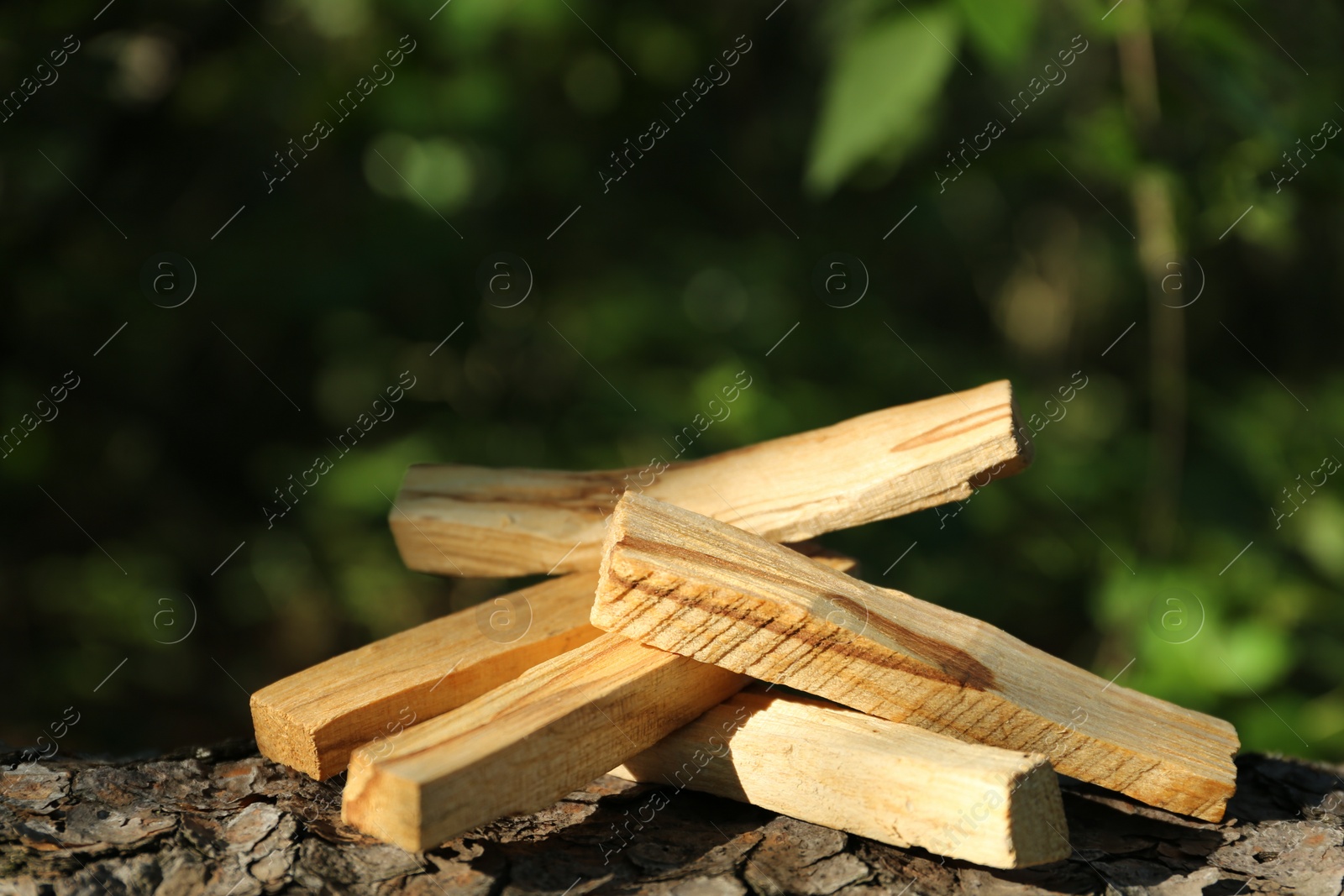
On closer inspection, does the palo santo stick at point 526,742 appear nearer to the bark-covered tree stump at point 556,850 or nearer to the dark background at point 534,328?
the bark-covered tree stump at point 556,850

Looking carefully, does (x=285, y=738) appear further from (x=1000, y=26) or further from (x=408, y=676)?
(x=1000, y=26)

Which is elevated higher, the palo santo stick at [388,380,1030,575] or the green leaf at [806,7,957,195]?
the green leaf at [806,7,957,195]

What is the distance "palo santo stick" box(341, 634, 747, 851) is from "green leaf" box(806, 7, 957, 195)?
1.24 m

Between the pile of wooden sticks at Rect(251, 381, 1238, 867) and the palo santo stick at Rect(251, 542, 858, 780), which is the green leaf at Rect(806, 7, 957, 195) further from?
the palo santo stick at Rect(251, 542, 858, 780)

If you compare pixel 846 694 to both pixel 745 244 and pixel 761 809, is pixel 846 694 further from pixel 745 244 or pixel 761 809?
pixel 745 244

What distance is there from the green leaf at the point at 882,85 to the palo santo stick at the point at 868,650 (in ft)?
3.60

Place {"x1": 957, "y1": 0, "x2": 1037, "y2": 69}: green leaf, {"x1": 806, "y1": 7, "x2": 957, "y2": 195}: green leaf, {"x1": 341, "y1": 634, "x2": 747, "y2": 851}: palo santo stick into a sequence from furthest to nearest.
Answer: {"x1": 806, "y1": 7, "x2": 957, "y2": 195}: green leaf < {"x1": 957, "y1": 0, "x2": 1037, "y2": 69}: green leaf < {"x1": 341, "y1": 634, "x2": 747, "y2": 851}: palo santo stick

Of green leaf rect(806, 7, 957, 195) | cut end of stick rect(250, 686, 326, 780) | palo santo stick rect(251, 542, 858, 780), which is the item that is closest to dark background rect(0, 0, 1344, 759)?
green leaf rect(806, 7, 957, 195)

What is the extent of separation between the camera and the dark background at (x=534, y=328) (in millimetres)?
3115

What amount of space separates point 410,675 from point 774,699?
2.01 feet

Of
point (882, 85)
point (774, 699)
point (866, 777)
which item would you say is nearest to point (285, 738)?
point (774, 699)

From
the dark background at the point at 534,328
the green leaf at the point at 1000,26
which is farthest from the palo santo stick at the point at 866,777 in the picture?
the dark background at the point at 534,328

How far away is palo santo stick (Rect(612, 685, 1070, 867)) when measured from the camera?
1.29 meters

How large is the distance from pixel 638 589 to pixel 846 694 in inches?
14.2
